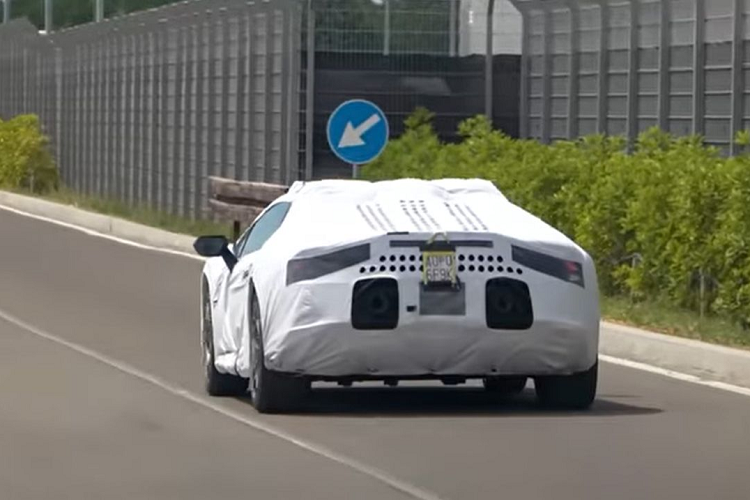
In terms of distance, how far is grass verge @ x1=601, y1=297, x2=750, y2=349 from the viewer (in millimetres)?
18328

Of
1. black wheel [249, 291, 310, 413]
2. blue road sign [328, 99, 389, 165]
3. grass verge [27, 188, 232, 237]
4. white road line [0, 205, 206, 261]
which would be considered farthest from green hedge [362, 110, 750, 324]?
grass verge [27, 188, 232, 237]

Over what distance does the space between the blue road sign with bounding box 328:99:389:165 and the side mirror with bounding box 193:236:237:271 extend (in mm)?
13128

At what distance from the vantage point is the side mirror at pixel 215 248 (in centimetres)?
1566

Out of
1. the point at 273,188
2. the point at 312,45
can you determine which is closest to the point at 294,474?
the point at 273,188

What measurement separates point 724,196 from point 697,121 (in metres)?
6.81

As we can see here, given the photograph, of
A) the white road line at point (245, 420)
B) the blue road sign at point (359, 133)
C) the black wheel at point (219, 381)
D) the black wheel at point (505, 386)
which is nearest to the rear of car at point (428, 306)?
the white road line at point (245, 420)

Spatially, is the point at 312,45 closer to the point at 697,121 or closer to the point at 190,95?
the point at 190,95

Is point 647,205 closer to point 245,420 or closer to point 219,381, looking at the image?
point 219,381

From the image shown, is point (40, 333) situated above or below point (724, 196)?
below

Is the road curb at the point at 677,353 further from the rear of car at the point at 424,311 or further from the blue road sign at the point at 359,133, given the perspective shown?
the blue road sign at the point at 359,133

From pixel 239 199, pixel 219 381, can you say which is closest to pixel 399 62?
pixel 239 199

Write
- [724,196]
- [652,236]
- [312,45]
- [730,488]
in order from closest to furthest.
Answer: [730,488] → [724,196] → [652,236] → [312,45]

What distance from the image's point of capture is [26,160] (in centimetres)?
5656

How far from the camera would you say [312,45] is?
120 feet
